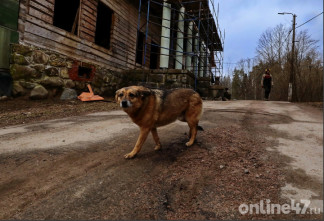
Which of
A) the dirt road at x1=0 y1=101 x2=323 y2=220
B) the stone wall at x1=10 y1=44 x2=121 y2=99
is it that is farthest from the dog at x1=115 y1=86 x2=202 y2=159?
the stone wall at x1=10 y1=44 x2=121 y2=99

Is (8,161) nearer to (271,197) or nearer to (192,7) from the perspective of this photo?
(271,197)

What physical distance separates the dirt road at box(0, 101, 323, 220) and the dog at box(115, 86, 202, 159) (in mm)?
363

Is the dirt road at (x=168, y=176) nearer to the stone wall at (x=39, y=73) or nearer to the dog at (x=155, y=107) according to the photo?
the dog at (x=155, y=107)

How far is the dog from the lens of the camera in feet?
8.14

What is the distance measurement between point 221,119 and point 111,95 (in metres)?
7.50

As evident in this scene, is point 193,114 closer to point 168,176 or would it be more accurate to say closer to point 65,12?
point 168,176

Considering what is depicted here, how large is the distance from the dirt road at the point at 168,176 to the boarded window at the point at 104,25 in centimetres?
892

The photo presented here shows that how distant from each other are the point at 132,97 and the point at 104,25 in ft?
35.0

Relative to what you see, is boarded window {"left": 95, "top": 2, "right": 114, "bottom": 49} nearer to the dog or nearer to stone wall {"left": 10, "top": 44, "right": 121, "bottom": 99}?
stone wall {"left": 10, "top": 44, "right": 121, "bottom": 99}

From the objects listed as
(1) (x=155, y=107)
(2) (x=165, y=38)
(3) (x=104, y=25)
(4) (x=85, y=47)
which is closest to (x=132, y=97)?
(1) (x=155, y=107)

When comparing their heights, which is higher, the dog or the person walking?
the person walking

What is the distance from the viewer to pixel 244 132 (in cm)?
349

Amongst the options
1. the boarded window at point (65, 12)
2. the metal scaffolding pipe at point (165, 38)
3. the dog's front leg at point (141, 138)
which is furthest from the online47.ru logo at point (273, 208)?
the boarded window at point (65, 12)

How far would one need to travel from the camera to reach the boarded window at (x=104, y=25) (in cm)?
1054
